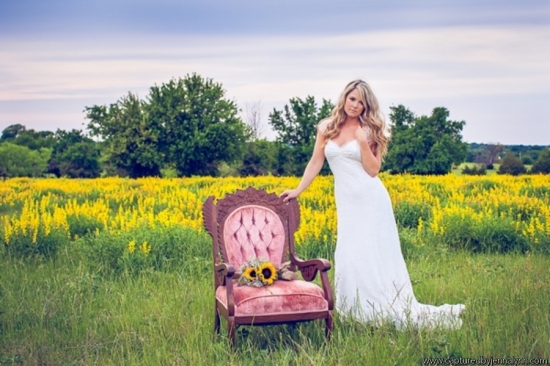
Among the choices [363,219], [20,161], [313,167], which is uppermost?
[313,167]

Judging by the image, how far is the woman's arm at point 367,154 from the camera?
6.23 m

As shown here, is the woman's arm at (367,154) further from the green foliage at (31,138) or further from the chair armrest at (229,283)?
the green foliage at (31,138)

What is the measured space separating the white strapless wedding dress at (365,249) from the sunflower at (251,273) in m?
1.00

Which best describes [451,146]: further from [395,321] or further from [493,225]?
[395,321]

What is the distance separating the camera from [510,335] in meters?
5.56

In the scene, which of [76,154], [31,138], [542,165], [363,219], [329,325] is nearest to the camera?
[329,325]

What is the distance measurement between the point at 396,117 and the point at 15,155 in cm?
2240

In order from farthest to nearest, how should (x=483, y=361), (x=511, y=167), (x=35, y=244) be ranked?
(x=511, y=167)
(x=35, y=244)
(x=483, y=361)

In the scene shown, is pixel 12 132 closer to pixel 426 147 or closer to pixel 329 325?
pixel 426 147

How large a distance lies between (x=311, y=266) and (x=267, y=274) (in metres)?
0.51

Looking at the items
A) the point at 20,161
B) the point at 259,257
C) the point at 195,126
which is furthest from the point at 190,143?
the point at 259,257

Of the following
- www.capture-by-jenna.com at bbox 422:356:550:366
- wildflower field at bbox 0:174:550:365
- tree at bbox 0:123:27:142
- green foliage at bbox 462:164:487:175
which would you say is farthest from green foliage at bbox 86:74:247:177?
www.capture-by-jenna.com at bbox 422:356:550:366

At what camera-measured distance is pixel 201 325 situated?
6.32 meters

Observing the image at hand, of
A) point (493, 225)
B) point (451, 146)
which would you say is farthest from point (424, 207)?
point (451, 146)
